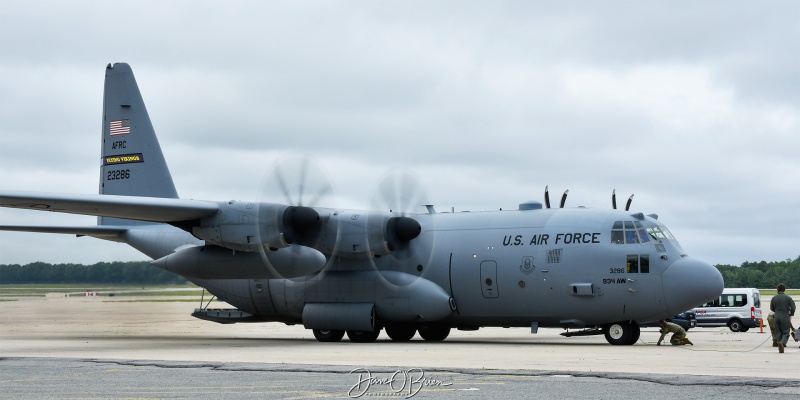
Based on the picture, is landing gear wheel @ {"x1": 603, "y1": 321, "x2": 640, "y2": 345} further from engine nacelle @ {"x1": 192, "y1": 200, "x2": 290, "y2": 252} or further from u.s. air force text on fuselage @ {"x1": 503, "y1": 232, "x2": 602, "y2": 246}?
engine nacelle @ {"x1": 192, "y1": 200, "x2": 290, "y2": 252}

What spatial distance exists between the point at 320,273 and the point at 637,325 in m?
8.99

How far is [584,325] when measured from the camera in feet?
82.3

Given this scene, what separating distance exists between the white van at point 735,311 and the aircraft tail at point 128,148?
2185 centimetres

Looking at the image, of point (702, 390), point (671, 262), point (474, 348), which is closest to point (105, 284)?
point (474, 348)

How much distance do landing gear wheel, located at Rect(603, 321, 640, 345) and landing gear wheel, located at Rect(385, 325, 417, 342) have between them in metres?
6.19

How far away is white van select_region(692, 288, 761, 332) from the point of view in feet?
127

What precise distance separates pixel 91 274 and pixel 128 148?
4121 millimetres

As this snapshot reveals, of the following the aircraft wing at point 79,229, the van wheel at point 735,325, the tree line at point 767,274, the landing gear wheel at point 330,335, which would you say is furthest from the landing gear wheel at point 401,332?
the tree line at point 767,274

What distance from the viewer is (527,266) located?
25.5m

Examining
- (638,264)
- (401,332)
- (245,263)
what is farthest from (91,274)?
(638,264)

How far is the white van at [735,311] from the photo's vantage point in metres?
38.7

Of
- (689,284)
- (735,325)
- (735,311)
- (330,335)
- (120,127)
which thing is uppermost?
(120,127)

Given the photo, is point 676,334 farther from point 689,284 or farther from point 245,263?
point 245,263

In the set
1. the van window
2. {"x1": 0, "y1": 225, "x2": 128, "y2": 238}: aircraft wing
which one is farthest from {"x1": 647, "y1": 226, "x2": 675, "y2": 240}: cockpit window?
the van window
